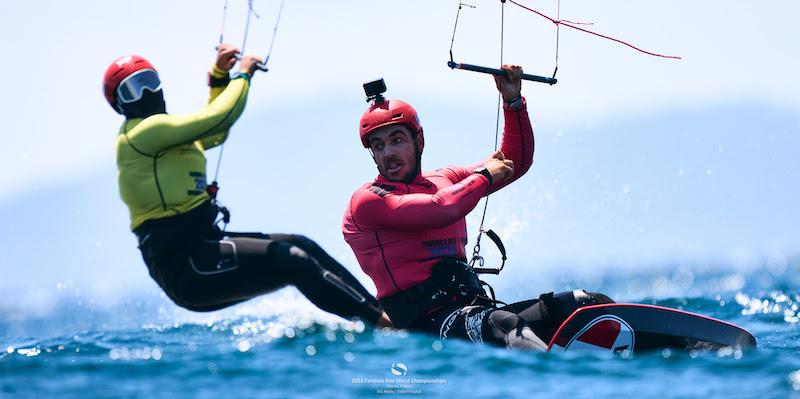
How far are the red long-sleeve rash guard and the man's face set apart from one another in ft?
0.31

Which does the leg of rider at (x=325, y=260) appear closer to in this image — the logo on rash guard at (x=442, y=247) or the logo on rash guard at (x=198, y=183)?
the logo on rash guard at (x=198, y=183)

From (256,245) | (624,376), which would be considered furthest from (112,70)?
(624,376)

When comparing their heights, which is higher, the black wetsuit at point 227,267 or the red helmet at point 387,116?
the red helmet at point 387,116

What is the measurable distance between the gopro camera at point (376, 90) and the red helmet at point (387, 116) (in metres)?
0.06

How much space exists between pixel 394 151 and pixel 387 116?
0.31m

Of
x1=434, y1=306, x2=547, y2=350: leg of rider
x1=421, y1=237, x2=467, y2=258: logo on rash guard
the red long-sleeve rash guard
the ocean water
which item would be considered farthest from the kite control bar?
the ocean water

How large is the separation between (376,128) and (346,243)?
1.08 metres

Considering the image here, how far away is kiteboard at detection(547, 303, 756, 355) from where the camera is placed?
9109mm

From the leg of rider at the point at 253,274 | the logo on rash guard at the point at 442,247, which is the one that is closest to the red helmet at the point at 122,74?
the leg of rider at the point at 253,274

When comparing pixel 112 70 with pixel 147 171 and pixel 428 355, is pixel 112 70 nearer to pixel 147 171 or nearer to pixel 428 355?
pixel 147 171

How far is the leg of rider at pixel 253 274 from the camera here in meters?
8.66

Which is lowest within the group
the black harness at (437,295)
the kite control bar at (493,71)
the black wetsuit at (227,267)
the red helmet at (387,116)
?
the black harness at (437,295)

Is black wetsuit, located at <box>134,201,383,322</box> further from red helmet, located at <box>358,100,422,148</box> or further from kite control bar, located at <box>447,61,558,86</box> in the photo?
kite control bar, located at <box>447,61,558,86</box>

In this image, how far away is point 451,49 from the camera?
10172 millimetres
